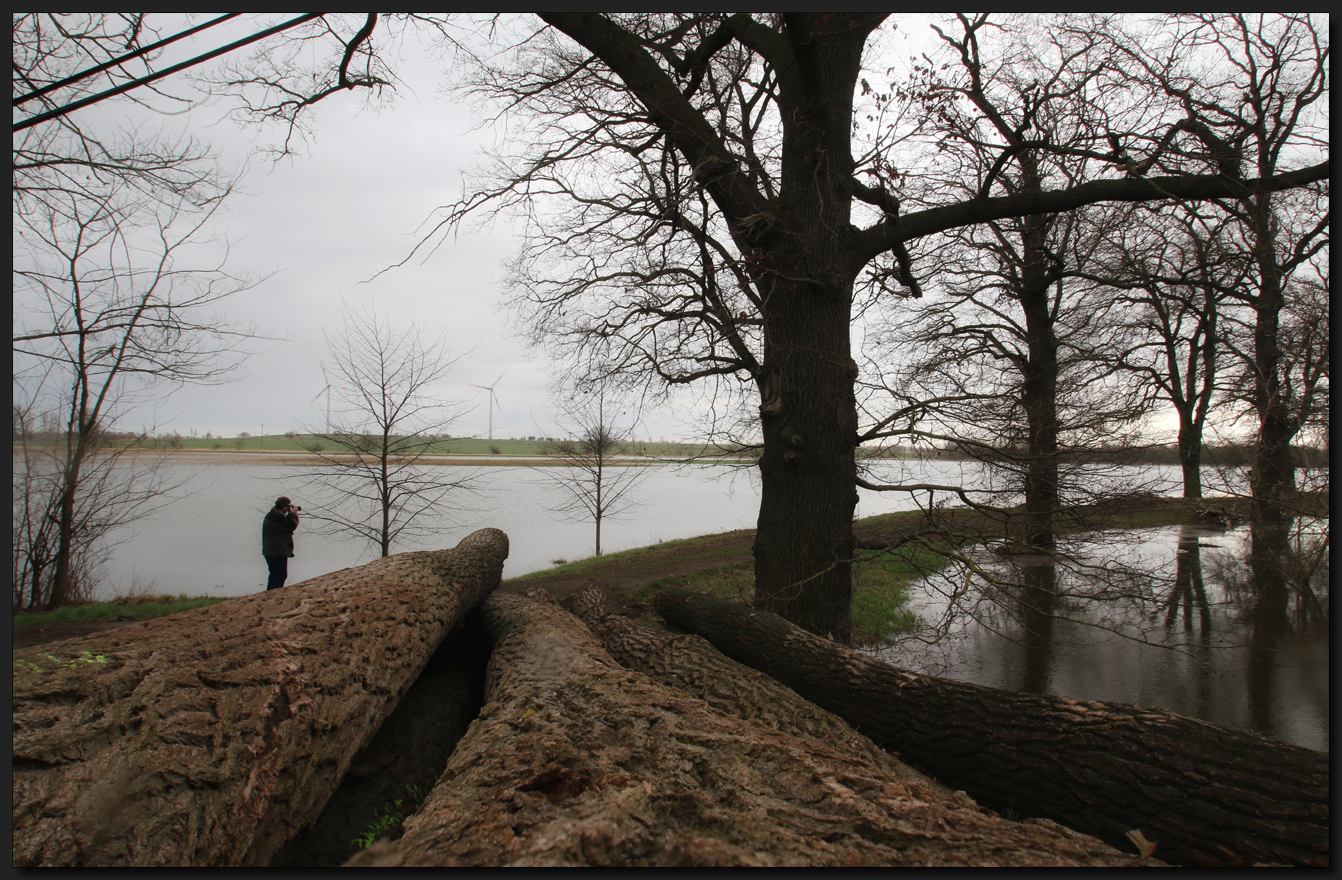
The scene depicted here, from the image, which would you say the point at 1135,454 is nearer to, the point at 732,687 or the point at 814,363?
the point at 814,363

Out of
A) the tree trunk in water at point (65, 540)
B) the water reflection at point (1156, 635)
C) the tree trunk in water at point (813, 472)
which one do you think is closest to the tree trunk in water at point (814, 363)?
the tree trunk in water at point (813, 472)

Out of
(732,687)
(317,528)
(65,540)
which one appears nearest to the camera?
(732,687)

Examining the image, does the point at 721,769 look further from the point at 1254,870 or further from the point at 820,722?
the point at 1254,870

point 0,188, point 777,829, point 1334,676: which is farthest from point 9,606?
point 1334,676

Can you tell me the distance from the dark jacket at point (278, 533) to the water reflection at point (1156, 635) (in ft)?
29.5

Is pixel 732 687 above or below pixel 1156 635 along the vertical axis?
above

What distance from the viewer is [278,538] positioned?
8227 millimetres

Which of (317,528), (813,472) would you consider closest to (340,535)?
(317,528)

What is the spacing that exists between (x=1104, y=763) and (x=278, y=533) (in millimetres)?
10045

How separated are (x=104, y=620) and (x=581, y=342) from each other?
25.8 feet

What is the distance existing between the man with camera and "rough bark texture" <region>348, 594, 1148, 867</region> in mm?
7493

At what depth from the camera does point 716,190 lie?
5.00 meters

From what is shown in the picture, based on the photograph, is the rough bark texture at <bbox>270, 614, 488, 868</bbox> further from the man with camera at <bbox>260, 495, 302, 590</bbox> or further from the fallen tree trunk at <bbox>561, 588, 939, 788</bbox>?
the man with camera at <bbox>260, 495, 302, 590</bbox>

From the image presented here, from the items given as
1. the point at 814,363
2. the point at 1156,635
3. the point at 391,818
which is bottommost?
the point at 1156,635
